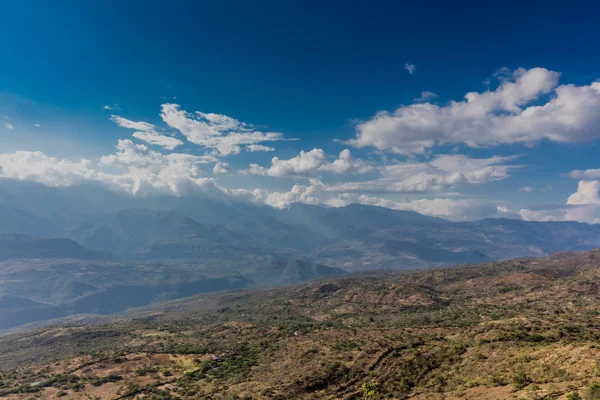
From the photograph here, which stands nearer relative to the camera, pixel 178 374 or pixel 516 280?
pixel 178 374

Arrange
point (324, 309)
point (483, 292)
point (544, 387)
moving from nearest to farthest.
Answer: point (544, 387), point (483, 292), point (324, 309)

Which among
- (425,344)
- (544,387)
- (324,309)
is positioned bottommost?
(324,309)

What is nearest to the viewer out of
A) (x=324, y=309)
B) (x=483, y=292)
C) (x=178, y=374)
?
(x=178, y=374)

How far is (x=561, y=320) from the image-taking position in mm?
66688

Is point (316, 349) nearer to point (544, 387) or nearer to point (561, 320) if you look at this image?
point (544, 387)

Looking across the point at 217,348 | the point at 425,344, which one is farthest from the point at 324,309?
the point at 425,344

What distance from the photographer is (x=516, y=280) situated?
165m

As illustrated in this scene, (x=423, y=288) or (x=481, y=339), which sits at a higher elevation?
(x=481, y=339)

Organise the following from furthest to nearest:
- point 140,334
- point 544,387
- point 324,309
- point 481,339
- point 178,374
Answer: point 324,309
point 140,334
point 178,374
point 481,339
point 544,387

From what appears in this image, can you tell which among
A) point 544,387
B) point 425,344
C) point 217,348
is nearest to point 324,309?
point 217,348

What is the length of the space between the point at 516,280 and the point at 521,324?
12071 centimetres

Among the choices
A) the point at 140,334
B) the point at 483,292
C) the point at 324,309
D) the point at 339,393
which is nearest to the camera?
Result: the point at 339,393

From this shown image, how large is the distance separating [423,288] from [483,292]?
31478mm

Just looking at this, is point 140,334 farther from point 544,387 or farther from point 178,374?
point 544,387
